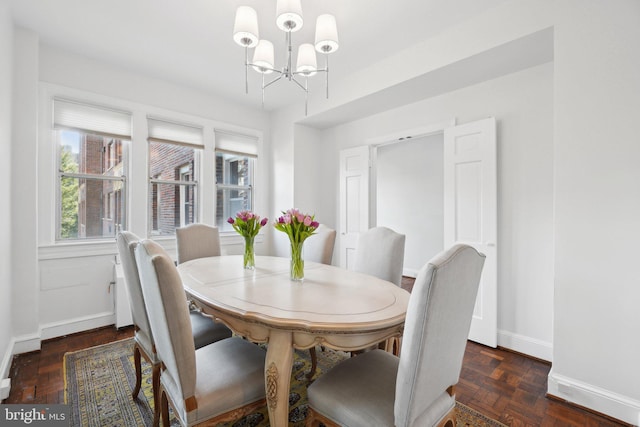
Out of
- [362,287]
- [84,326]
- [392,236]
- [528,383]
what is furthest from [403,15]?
[84,326]

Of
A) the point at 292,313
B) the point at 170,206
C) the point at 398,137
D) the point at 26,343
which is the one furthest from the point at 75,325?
the point at 398,137

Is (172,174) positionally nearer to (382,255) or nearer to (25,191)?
(25,191)

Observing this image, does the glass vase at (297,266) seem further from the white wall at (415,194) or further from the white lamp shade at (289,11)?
the white wall at (415,194)

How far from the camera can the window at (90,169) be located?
2.91 metres

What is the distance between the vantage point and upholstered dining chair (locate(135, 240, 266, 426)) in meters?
1.12

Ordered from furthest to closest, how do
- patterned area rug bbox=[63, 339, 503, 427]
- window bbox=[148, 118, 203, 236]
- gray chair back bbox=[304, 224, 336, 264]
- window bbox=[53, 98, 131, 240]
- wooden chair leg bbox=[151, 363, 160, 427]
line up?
window bbox=[148, 118, 203, 236] → window bbox=[53, 98, 131, 240] → gray chair back bbox=[304, 224, 336, 264] → patterned area rug bbox=[63, 339, 503, 427] → wooden chair leg bbox=[151, 363, 160, 427]

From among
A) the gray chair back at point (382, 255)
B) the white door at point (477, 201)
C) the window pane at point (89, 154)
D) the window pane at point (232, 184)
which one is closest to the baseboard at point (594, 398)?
the white door at point (477, 201)

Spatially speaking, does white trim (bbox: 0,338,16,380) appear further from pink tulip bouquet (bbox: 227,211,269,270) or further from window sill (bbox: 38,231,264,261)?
pink tulip bouquet (bbox: 227,211,269,270)

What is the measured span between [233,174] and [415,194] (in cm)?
337

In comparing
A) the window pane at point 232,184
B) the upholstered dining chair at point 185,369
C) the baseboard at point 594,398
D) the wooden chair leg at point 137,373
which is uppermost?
the window pane at point 232,184

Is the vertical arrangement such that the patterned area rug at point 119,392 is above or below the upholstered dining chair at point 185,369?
below

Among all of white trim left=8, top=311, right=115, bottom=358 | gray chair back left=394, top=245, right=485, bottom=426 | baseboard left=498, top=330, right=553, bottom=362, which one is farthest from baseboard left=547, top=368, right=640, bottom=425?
white trim left=8, top=311, right=115, bottom=358

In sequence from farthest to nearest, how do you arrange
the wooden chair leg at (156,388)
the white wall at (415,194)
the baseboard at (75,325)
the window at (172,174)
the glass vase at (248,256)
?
the white wall at (415,194)
the window at (172,174)
the baseboard at (75,325)
the glass vase at (248,256)
the wooden chair leg at (156,388)

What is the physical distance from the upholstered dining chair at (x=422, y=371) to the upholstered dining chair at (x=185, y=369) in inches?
11.8
